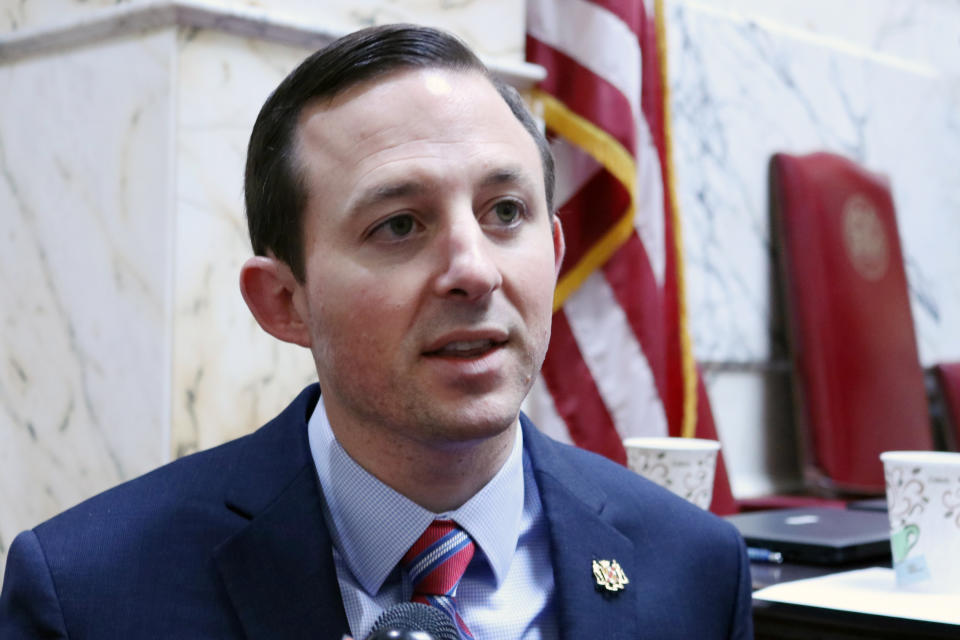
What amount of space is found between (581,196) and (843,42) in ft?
6.56

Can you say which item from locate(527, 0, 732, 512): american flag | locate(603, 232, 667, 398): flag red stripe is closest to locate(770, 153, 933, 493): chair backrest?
locate(527, 0, 732, 512): american flag

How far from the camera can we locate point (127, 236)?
2.24 meters

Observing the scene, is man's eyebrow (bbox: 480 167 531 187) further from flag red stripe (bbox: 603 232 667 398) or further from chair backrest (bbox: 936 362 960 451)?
chair backrest (bbox: 936 362 960 451)

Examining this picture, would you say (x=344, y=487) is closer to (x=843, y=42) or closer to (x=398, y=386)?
(x=398, y=386)

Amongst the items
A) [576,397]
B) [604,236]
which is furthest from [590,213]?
[576,397]

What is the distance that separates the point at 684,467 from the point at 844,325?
2053 mm

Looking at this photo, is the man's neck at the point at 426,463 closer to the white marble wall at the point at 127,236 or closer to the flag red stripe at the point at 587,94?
the white marble wall at the point at 127,236

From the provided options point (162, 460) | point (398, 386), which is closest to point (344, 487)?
point (398, 386)

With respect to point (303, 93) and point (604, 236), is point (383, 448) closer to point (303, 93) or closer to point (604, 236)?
point (303, 93)

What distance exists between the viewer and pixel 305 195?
1523 millimetres

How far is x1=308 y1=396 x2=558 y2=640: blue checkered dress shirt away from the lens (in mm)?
1481

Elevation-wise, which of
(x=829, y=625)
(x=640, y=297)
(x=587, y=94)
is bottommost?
(x=829, y=625)

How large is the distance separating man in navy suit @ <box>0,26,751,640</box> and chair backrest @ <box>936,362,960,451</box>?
107 inches

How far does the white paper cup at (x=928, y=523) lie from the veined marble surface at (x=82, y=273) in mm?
1282
